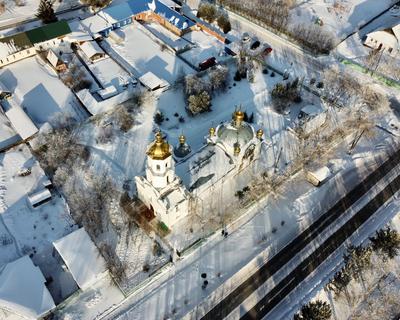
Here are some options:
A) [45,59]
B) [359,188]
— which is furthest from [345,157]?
[45,59]

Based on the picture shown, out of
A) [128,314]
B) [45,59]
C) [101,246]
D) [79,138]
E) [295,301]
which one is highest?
[45,59]

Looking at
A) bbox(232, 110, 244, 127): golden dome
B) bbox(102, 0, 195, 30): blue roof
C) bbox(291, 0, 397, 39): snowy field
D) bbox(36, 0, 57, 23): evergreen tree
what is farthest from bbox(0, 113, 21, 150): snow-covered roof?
bbox(291, 0, 397, 39): snowy field

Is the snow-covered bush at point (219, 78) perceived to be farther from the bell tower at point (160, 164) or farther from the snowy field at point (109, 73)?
the bell tower at point (160, 164)

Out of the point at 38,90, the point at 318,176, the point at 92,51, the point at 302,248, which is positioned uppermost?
the point at 92,51

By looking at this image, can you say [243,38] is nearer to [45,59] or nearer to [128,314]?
[45,59]

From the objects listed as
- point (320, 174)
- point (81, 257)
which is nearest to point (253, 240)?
point (320, 174)

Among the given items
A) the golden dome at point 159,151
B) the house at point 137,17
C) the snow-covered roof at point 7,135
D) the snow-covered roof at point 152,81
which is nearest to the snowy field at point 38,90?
the snow-covered roof at point 7,135

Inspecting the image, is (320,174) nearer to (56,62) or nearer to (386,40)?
(386,40)
